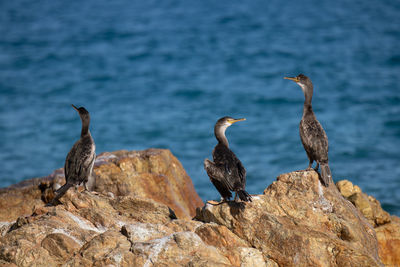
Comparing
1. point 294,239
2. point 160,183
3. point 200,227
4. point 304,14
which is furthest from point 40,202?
point 304,14

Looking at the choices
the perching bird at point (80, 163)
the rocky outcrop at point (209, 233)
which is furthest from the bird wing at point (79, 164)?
the rocky outcrop at point (209, 233)

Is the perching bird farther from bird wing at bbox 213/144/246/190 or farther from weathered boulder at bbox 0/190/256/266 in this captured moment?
bird wing at bbox 213/144/246/190

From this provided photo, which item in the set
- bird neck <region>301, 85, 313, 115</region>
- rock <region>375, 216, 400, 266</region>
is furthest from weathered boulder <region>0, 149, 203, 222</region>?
rock <region>375, 216, 400, 266</region>

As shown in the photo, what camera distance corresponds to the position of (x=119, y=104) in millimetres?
34188

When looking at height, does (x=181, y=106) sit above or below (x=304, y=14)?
below

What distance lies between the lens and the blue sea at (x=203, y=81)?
1020 inches

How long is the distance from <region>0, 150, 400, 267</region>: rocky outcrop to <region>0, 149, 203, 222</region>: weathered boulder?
1.74 meters

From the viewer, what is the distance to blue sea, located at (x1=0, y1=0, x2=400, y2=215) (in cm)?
2591

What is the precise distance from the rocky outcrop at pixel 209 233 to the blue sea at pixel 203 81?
1111cm

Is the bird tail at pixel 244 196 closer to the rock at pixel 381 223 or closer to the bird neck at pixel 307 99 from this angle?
the bird neck at pixel 307 99

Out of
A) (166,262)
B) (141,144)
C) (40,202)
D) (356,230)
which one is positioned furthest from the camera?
(141,144)

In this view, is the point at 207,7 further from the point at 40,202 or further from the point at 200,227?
the point at 200,227

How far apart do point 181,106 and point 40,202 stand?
73.3 feet

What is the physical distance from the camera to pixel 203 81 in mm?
37406
